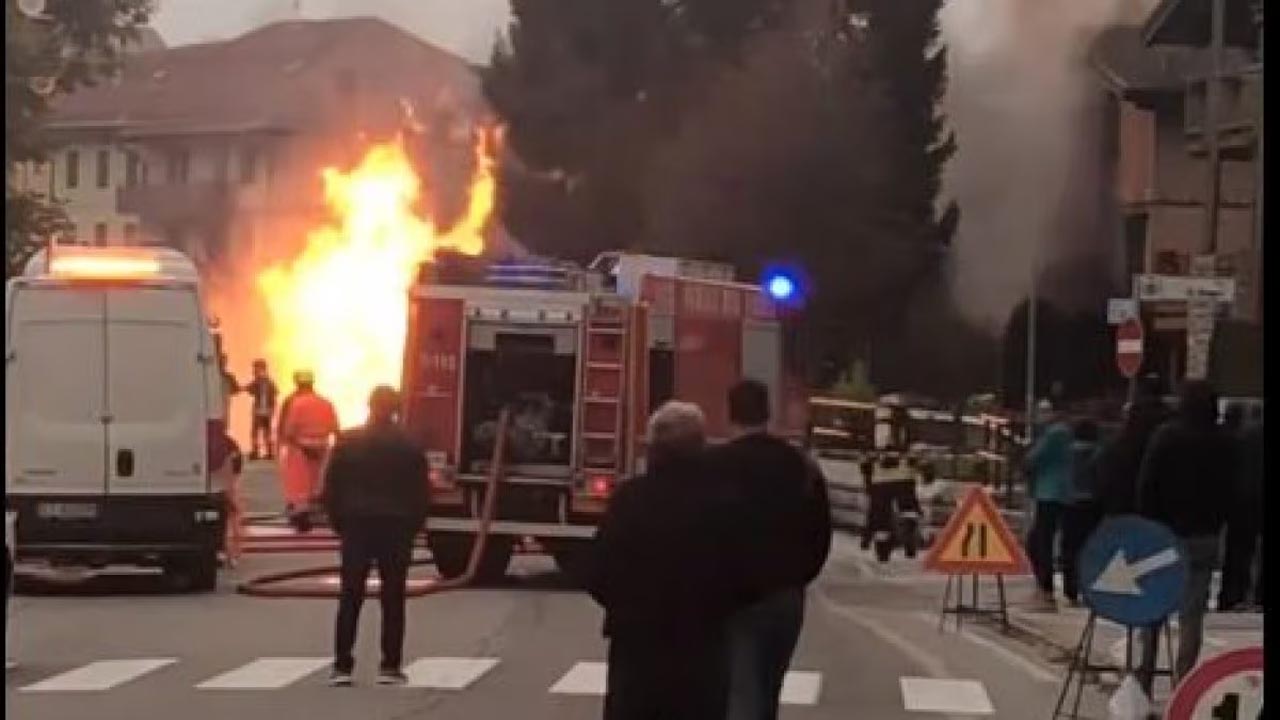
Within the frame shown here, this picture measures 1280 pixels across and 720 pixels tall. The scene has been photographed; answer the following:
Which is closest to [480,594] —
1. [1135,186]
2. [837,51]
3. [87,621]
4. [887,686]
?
[87,621]

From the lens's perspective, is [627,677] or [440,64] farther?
[440,64]

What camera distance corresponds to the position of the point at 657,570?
8.18 metres

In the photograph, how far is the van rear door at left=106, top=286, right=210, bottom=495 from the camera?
64.0 feet

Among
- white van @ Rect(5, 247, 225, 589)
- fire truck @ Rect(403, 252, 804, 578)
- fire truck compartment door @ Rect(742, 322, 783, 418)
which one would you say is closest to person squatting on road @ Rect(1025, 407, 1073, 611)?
fire truck @ Rect(403, 252, 804, 578)

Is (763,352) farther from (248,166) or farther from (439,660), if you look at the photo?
(248,166)

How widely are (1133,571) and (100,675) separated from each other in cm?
618

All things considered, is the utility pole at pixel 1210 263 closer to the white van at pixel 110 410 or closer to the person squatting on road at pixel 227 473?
the person squatting on road at pixel 227 473

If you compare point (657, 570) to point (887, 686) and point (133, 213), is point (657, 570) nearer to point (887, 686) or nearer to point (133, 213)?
point (887, 686)

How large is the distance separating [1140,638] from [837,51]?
36208mm

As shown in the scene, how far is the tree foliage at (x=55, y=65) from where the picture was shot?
3284 cm

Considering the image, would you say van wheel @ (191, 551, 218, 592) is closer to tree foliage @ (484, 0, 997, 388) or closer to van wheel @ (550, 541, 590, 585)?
van wheel @ (550, 541, 590, 585)

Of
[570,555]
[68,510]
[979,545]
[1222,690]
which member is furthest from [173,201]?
[1222,690]

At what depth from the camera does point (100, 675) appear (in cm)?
1477

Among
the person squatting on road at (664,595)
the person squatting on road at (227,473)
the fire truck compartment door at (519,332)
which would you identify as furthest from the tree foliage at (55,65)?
the person squatting on road at (664,595)
